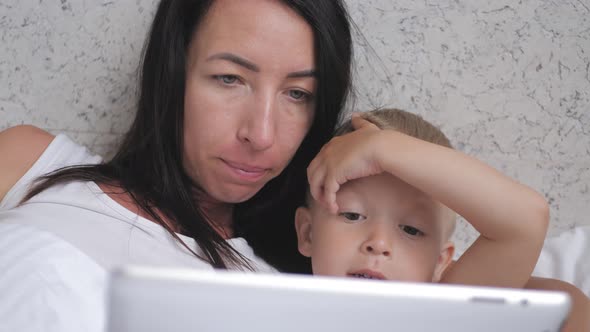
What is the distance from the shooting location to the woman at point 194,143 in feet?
3.84

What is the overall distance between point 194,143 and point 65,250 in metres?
0.37

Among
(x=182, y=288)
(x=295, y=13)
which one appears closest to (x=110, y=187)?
(x=295, y=13)

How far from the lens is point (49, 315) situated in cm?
97

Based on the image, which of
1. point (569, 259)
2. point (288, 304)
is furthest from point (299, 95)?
point (288, 304)

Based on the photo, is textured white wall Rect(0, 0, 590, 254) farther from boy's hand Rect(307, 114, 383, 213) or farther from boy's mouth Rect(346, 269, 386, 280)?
boy's mouth Rect(346, 269, 386, 280)

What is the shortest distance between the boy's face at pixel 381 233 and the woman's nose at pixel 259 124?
7.3 inches

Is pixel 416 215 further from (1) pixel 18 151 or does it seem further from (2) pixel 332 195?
(1) pixel 18 151

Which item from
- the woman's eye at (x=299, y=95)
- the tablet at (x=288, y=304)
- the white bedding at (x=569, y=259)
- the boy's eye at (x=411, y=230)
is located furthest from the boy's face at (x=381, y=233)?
the tablet at (x=288, y=304)

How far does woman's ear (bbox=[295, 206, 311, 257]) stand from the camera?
130 cm

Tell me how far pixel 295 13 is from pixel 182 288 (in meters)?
0.94

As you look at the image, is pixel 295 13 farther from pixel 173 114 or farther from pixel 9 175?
pixel 9 175

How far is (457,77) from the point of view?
173 cm

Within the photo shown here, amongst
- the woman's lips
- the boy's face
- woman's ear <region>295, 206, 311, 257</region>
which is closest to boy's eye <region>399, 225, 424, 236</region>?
the boy's face

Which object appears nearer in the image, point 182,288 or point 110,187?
point 182,288
